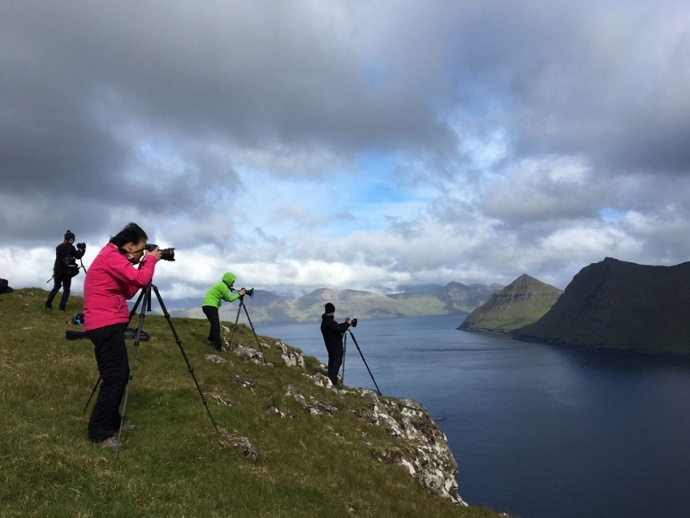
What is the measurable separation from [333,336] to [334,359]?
2008mm

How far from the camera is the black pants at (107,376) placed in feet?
28.7

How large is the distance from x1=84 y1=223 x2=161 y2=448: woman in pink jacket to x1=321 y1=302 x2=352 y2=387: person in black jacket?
44.7 ft

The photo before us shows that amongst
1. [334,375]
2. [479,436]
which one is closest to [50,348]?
[334,375]

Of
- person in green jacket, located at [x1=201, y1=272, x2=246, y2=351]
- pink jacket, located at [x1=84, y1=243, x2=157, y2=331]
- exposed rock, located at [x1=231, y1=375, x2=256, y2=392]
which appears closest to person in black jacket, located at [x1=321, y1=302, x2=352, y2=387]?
exposed rock, located at [x1=231, y1=375, x2=256, y2=392]

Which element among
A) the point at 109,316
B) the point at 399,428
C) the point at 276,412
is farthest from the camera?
the point at 399,428

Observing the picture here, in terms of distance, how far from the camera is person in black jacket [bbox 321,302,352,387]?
2247 cm

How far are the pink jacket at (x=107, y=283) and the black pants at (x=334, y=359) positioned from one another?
1524cm

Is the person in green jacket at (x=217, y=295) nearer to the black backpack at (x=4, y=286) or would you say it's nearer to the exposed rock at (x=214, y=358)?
the exposed rock at (x=214, y=358)

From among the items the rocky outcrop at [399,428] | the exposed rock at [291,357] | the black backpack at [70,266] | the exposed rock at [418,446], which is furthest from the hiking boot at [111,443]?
the black backpack at [70,266]

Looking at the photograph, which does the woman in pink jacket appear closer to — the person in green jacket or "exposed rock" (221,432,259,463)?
"exposed rock" (221,432,259,463)

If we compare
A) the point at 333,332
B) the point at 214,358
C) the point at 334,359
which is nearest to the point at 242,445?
the point at 214,358

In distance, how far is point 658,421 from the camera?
112m

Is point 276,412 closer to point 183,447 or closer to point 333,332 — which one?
point 183,447

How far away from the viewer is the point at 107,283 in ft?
28.8
